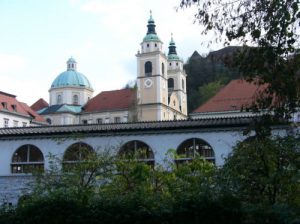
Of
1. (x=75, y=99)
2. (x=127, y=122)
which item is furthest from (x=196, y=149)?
(x=75, y=99)

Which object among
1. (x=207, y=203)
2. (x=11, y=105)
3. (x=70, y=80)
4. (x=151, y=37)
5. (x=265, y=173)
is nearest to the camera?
(x=207, y=203)

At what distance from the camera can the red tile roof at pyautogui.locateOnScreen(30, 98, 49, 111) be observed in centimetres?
8922

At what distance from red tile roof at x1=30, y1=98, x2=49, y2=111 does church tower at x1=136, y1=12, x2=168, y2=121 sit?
20.9 metres

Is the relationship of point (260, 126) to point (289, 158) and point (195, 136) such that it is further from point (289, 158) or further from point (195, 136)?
point (195, 136)

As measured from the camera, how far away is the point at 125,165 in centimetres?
1702

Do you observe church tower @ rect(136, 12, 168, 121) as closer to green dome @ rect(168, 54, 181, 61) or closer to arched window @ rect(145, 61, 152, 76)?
arched window @ rect(145, 61, 152, 76)

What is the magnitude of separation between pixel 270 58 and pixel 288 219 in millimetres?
3266

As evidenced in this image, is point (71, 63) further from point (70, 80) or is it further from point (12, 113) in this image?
point (12, 113)

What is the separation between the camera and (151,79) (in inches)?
3059

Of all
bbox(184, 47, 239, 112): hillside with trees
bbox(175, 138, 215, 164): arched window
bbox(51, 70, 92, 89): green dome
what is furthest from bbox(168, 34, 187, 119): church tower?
bbox(175, 138, 215, 164): arched window

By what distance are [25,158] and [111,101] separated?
183 feet

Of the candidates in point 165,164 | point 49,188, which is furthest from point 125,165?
point 165,164

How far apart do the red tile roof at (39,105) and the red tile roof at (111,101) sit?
10167 mm

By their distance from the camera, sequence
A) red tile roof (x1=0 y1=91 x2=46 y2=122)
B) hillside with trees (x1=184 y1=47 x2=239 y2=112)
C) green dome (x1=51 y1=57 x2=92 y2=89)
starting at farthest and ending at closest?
hillside with trees (x1=184 y1=47 x2=239 y2=112) → green dome (x1=51 y1=57 x2=92 y2=89) → red tile roof (x1=0 y1=91 x2=46 y2=122)
